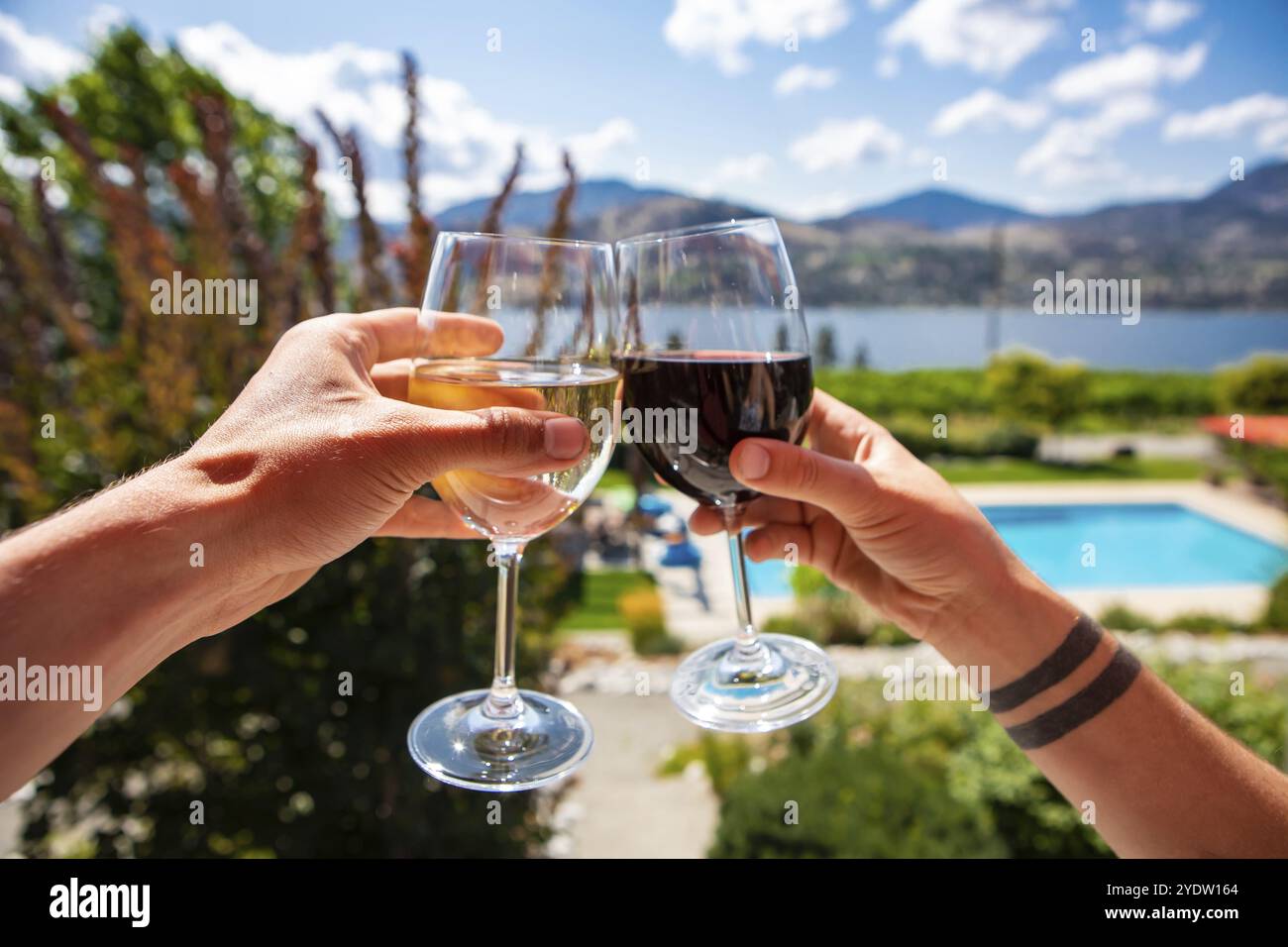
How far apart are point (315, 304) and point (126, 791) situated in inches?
79.7

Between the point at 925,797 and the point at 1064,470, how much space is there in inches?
827

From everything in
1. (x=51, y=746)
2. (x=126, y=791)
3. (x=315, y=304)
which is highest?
(x=315, y=304)

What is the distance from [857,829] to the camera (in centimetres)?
458

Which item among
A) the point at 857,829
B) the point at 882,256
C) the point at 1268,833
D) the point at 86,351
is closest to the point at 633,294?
the point at 1268,833

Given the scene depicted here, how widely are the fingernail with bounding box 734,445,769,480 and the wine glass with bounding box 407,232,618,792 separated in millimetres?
201

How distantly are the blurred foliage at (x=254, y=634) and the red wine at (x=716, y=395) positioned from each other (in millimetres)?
1587

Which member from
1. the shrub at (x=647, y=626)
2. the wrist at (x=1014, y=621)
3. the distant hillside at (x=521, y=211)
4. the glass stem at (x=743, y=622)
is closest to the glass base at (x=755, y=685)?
the glass stem at (x=743, y=622)

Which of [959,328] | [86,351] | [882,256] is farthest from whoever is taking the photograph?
[959,328]

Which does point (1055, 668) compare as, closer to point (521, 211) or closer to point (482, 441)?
point (482, 441)

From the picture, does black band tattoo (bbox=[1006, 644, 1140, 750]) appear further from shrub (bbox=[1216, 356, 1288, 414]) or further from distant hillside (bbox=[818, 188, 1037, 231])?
distant hillside (bbox=[818, 188, 1037, 231])

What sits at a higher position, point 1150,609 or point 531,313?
point 531,313

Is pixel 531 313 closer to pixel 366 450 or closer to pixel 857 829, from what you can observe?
pixel 366 450

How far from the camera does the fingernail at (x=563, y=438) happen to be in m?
1.07

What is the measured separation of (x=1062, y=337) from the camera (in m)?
48.0
